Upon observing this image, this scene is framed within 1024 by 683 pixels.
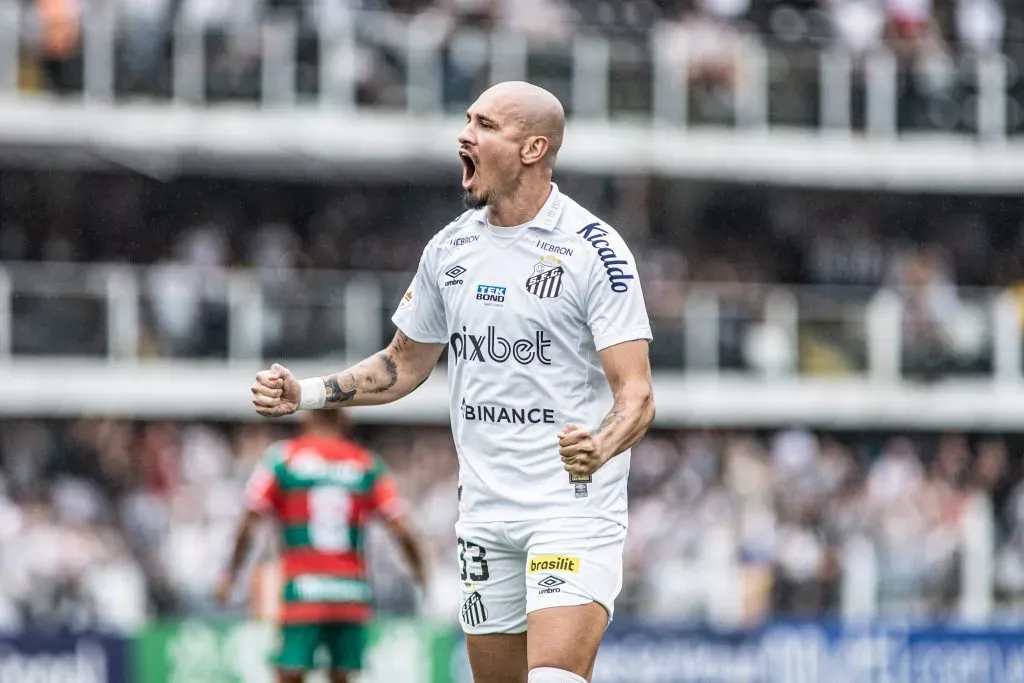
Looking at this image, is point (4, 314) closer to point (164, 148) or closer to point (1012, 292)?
point (164, 148)

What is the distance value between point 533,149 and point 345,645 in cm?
561

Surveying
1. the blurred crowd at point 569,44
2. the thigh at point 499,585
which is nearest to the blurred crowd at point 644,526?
the blurred crowd at point 569,44

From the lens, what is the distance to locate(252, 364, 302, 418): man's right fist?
6.97 m

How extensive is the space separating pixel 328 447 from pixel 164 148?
14.5 meters

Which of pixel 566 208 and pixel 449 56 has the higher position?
pixel 449 56

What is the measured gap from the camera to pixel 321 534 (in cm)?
1192

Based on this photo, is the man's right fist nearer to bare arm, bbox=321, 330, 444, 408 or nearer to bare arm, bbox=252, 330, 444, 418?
bare arm, bbox=252, 330, 444, 418

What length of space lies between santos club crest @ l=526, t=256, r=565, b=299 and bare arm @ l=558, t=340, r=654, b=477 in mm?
286

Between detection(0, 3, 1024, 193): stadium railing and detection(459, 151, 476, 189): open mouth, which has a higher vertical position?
detection(0, 3, 1024, 193): stadium railing

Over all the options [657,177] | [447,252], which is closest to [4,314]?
[657,177]

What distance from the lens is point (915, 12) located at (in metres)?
28.5

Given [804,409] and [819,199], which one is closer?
[804,409]

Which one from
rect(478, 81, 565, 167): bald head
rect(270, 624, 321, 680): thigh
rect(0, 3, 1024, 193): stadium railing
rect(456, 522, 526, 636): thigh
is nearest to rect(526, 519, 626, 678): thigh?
rect(456, 522, 526, 636): thigh

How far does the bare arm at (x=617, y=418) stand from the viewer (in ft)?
21.0
